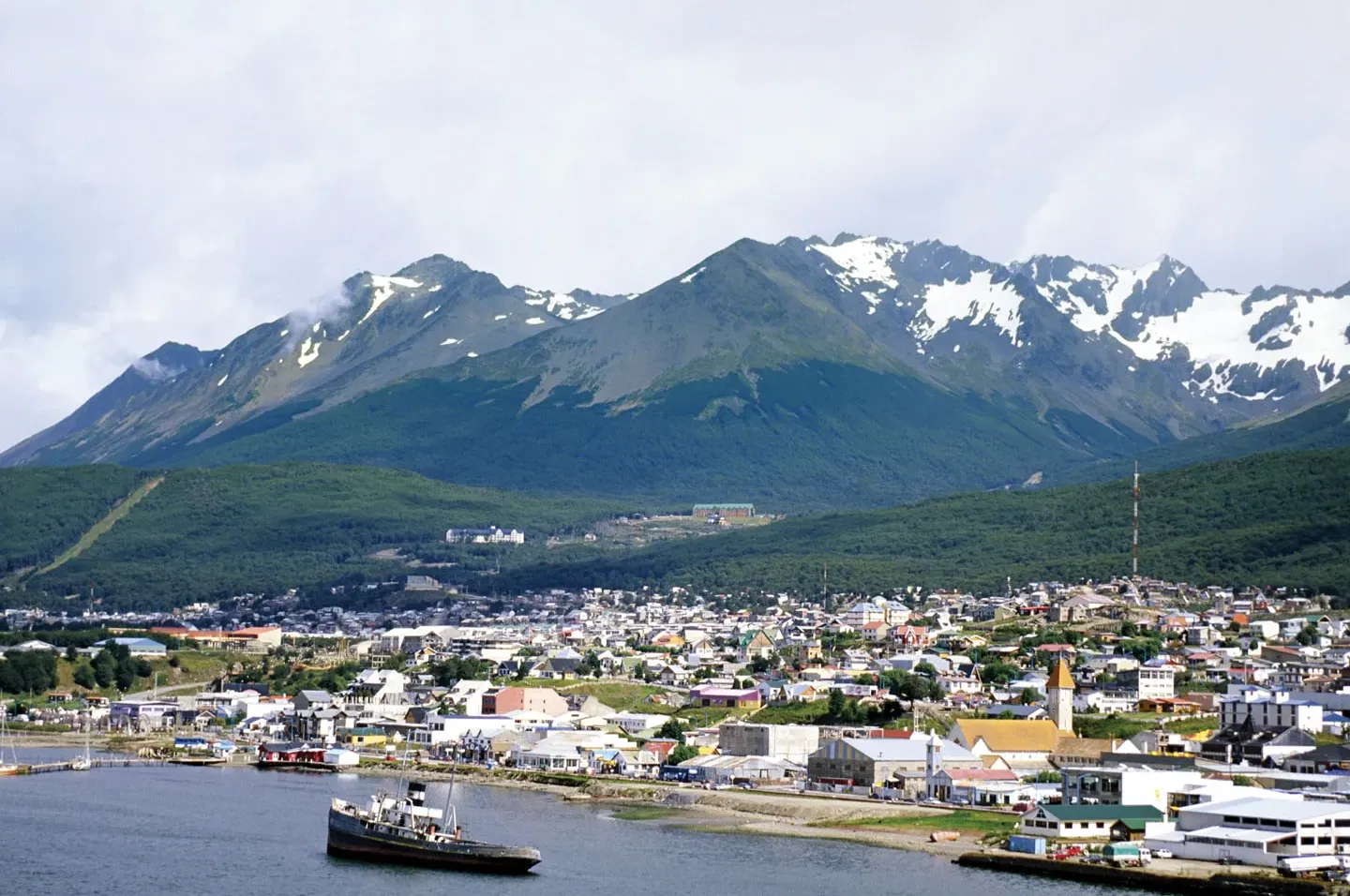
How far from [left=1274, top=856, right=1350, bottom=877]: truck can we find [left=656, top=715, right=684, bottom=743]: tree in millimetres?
39592

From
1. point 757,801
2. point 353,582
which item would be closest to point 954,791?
point 757,801

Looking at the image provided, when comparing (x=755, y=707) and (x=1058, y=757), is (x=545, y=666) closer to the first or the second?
(x=755, y=707)

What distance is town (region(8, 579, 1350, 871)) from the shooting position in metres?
64.4

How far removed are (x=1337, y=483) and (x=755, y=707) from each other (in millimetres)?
78584

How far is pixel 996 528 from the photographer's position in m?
178

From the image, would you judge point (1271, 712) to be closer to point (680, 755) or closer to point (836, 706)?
point (836, 706)

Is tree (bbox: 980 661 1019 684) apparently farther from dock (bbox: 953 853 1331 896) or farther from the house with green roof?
dock (bbox: 953 853 1331 896)

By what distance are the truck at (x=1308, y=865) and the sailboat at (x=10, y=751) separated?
55.0 m

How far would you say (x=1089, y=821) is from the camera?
60750 millimetres

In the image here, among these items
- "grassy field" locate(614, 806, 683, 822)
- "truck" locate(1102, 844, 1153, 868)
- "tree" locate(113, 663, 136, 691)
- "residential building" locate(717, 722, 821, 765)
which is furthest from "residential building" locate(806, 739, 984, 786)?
"tree" locate(113, 663, 136, 691)

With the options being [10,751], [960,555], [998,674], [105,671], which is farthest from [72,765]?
[960,555]

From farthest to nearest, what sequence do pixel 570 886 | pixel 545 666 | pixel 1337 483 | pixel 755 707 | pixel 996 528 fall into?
pixel 996 528 → pixel 1337 483 → pixel 545 666 → pixel 755 707 → pixel 570 886

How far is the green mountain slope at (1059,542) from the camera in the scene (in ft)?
463

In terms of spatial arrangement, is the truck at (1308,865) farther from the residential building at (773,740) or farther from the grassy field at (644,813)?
the residential building at (773,740)
